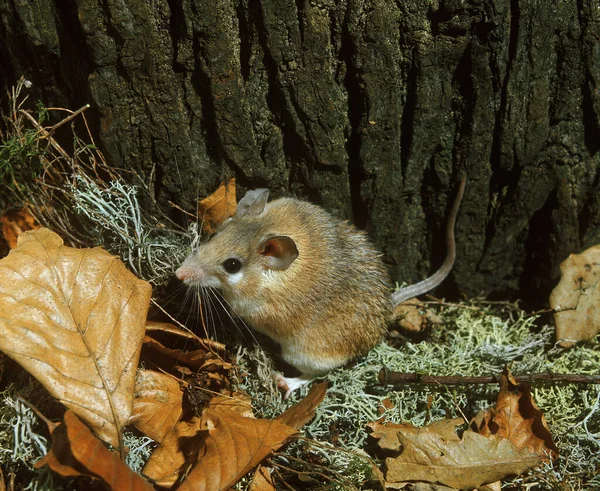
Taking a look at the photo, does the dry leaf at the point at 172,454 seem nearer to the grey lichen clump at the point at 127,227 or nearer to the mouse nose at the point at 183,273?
the mouse nose at the point at 183,273

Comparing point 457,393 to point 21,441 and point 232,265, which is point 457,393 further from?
point 21,441

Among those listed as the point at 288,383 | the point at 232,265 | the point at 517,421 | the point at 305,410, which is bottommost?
the point at 517,421

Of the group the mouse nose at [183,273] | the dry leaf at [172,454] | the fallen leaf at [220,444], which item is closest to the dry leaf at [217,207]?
the mouse nose at [183,273]

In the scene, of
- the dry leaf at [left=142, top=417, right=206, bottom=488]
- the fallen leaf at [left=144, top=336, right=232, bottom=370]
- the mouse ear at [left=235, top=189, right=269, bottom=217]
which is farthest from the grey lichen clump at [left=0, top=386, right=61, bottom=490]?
the mouse ear at [left=235, top=189, right=269, bottom=217]

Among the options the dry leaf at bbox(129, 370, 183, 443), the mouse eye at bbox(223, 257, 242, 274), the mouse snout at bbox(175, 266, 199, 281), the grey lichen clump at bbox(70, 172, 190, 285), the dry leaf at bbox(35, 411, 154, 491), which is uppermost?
the grey lichen clump at bbox(70, 172, 190, 285)

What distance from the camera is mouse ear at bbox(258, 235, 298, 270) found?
3.19m

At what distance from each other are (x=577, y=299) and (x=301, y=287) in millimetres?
1711

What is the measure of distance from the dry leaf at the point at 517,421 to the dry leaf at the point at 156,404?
5.14 feet

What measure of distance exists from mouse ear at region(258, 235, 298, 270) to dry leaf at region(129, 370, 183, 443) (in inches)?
32.9

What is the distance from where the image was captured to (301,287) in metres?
3.43

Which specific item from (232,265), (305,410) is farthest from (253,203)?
(305,410)

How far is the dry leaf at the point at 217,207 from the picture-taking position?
3467 mm

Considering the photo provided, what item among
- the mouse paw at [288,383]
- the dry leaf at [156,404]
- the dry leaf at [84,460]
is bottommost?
the mouse paw at [288,383]

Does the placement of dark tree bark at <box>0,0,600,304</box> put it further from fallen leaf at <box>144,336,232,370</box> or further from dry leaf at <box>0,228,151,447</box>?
fallen leaf at <box>144,336,232,370</box>
